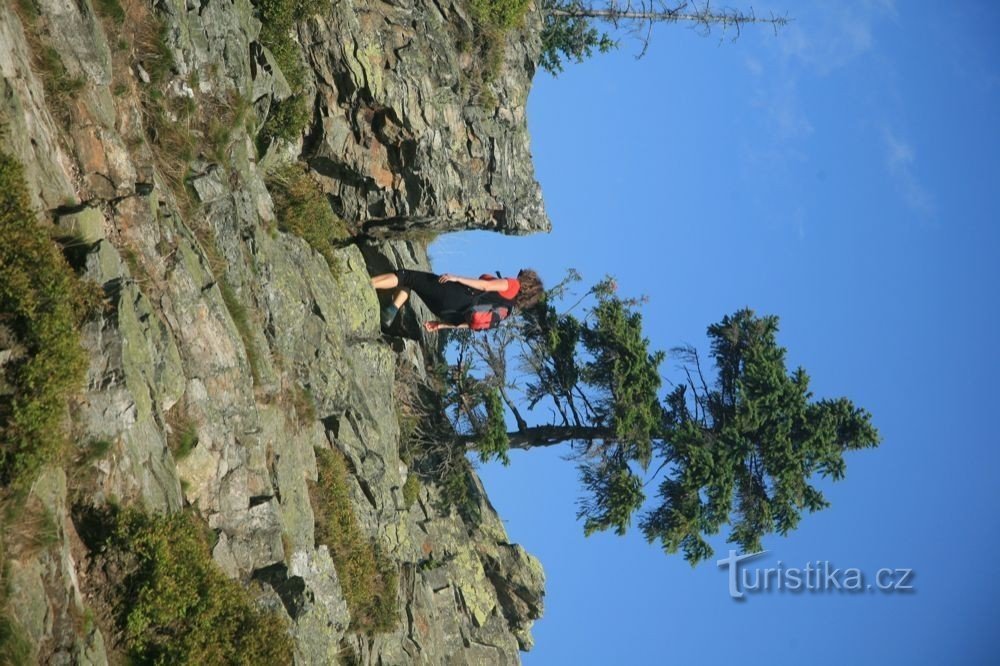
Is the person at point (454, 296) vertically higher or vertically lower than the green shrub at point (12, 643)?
higher

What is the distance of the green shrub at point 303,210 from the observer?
18.3 meters

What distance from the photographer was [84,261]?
35.4 feet

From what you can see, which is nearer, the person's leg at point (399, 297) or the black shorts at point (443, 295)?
the black shorts at point (443, 295)

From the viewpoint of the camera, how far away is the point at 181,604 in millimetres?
10578

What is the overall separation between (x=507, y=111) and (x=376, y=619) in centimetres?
1282

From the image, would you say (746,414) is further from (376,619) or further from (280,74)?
(280,74)

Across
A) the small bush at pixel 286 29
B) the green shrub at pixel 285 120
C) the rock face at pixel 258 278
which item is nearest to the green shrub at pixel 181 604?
the rock face at pixel 258 278

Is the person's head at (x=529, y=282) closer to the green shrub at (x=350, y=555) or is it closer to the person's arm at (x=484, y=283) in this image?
the person's arm at (x=484, y=283)

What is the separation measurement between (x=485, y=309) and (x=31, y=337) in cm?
1186

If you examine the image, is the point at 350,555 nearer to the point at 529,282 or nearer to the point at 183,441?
the point at 183,441

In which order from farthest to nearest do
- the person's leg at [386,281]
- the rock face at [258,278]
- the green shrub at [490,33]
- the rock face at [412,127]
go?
the green shrub at [490,33] < the person's leg at [386,281] < the rock face at [412,127] < the rock face at [258,278]

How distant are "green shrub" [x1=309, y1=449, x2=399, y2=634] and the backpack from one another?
192 inches

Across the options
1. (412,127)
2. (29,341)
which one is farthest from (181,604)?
(412,127)

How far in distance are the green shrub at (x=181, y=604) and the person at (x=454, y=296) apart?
9.26 m
